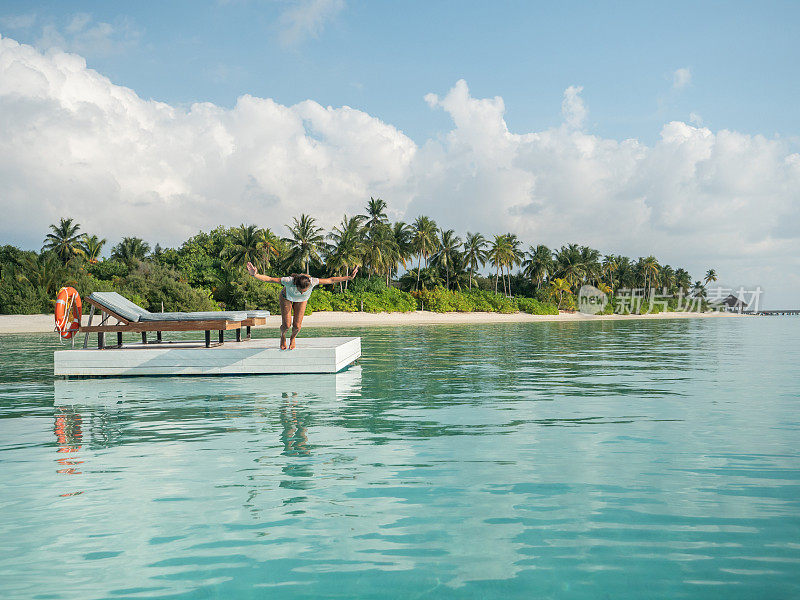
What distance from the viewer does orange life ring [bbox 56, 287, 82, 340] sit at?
1372 cm

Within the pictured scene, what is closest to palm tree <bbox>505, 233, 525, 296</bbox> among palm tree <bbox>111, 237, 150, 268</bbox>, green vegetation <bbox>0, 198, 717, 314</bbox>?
green vegetation <bbox>0, 198, 717, 314</bbox>

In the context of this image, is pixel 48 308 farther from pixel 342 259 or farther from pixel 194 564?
pixel 194 564

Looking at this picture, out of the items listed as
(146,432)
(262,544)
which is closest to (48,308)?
(146,432)

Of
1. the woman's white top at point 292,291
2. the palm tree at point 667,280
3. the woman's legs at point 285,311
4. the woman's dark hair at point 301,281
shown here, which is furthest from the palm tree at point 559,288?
the woman's dark hair at point 301,281

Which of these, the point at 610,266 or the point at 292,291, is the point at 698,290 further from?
the point at 292,291

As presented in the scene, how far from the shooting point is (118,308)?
1328cm

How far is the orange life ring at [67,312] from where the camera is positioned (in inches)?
540

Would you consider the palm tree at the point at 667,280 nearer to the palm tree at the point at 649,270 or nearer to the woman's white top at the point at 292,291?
the palm tree at the point at 649,270

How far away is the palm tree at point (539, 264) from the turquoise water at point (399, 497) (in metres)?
87.8

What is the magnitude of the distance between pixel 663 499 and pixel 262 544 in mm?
3212

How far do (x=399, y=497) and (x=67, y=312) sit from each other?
461 inches

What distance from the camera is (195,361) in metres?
13.3

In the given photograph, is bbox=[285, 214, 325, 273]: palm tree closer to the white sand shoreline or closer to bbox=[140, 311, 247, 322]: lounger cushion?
the white sand shoreline

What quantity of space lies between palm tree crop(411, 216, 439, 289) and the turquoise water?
74192 millimetres
